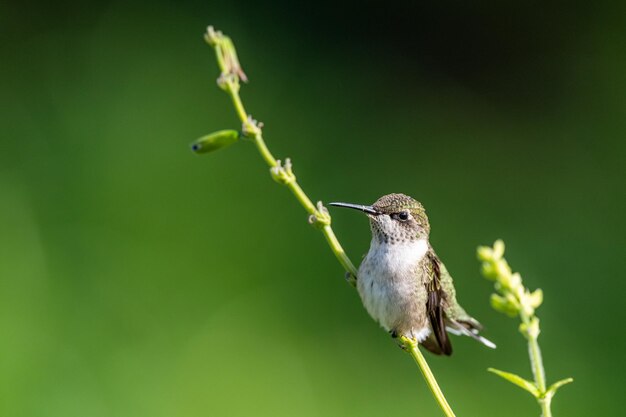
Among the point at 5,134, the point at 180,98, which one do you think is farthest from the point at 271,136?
the point at 5,134

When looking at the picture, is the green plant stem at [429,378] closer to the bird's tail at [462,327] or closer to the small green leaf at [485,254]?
the small green leaf at [485,254]

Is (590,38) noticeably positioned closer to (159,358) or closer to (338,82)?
(338,82)

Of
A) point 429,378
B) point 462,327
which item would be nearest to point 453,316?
point 462,327

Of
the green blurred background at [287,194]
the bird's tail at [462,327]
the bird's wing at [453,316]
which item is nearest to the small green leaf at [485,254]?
the bird's wing at [453,316]

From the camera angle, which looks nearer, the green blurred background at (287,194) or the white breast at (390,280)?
the white breast at (390,280)

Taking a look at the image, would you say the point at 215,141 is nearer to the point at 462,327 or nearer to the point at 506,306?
the point at 506,306

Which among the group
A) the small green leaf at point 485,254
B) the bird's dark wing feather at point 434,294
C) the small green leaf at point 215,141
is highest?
the small green leaf at point 215,141

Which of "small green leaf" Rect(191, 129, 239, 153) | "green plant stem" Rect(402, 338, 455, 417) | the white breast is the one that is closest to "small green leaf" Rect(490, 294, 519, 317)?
"green plant stem" Rect(402, 338, 455, 417)
